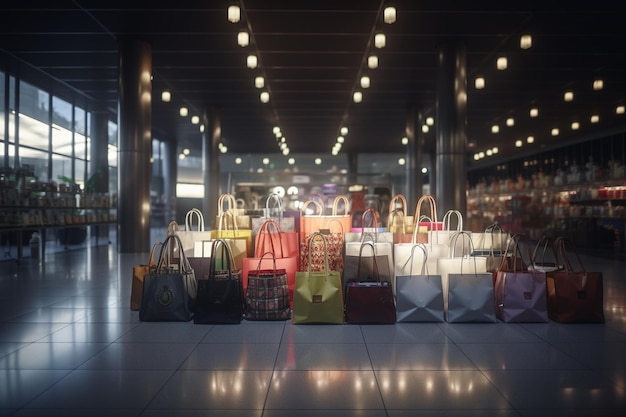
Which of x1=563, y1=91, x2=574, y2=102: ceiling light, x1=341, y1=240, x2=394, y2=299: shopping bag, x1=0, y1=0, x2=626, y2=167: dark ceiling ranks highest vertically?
x1=0, y1=0, x2=626, y2=167: dark ceiling

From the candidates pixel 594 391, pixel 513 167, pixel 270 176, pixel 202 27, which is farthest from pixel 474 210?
pixel 594 391

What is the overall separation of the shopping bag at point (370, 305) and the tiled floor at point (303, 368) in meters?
0.12

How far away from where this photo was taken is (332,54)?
13844 mm

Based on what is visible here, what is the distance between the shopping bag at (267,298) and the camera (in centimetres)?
574

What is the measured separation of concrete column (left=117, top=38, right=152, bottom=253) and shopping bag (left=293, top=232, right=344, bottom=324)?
8.14 metres

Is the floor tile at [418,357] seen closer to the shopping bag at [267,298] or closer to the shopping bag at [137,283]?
the shopping bag at [267,298]

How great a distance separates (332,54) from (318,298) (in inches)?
379

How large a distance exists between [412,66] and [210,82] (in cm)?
632

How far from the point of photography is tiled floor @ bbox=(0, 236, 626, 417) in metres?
3.34

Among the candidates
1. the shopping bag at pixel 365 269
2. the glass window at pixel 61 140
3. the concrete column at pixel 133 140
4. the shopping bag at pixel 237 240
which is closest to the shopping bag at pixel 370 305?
the shopping bag at pixel 365 269

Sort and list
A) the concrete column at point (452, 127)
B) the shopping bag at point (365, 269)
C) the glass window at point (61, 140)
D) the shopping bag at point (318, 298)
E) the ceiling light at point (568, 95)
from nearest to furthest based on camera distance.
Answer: the shopping bag at point (318, 298)
the shopping bag at point (365, 269)
the concrete column at point (452, 127)
the ceiling light at point (568, 95)
the glass window at point (61, 140)

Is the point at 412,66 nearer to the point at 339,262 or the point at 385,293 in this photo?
the point at 339,262

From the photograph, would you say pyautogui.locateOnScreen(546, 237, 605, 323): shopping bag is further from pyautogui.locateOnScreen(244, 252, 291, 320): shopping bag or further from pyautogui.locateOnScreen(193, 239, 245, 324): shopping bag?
pyautogui.locateOnScreen(193, 239, 245, 324): shopping bag

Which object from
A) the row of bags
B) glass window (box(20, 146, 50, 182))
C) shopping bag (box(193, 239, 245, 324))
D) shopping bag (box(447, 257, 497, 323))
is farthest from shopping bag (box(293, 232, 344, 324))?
glass window (box(20, 146, 50, 182))
